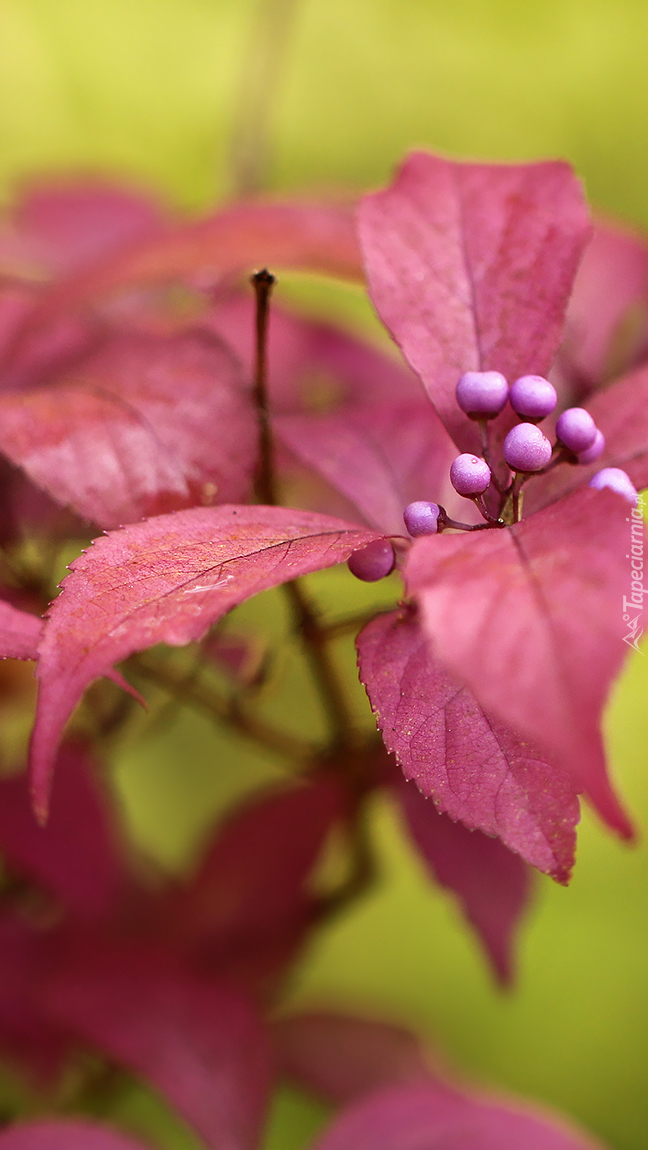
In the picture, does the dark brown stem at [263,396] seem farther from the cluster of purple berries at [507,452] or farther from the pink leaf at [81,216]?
the pink leaf at [81,216]

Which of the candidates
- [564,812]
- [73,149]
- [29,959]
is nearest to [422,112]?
[73,149]

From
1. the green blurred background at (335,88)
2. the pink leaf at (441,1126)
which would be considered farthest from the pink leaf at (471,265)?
the green blurred background at (335,88)

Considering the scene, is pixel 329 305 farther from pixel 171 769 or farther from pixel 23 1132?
pixel 23 1132

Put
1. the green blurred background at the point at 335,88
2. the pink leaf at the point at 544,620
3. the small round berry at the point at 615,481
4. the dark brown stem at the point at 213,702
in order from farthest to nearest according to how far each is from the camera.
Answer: the green blurred background at the point at 335,88
the dark brown stem at the point at 213,702
the small round berry at the point at 615,481
the pink leaf at the point at 544,620

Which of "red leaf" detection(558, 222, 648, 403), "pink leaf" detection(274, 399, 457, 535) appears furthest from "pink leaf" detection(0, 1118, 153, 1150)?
"red leaf" detection(558, 222, 648, 403)

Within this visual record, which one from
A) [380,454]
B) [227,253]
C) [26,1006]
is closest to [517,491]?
[380,454]
